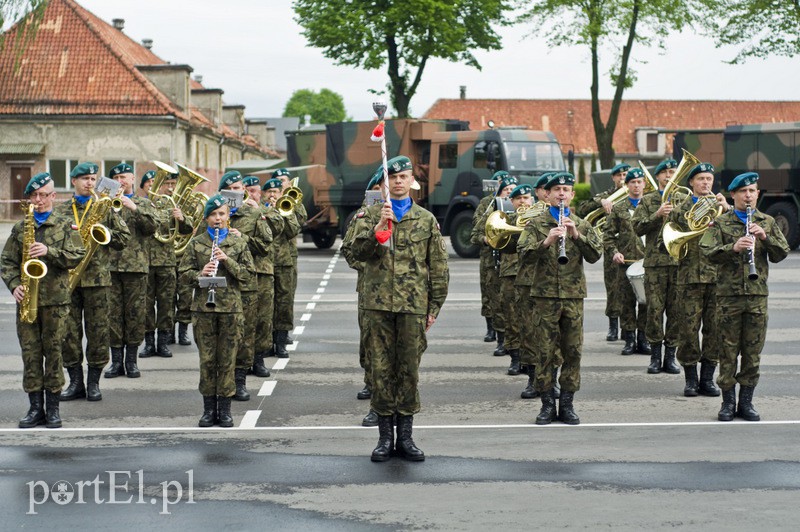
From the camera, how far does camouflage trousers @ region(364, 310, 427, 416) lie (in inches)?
→ 326

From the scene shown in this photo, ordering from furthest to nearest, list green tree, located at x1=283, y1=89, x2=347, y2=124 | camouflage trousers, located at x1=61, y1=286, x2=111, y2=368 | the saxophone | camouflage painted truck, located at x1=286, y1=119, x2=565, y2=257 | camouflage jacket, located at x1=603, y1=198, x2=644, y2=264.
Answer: green tree, located at x1=283, y1=89, x2=347, y2=124, camouflage painted truck, located at x1=286, y1=119, x2=565, y2=257, camouflage jacket, located at x1=603, y1=198, x2=644, y2=264, camouflage trousers, located at x1=61, y1=286, x2=111, y2=368, the saxophone

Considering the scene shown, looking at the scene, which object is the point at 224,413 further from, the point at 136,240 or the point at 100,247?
the point at 136,240

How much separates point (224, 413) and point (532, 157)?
20.4 metres

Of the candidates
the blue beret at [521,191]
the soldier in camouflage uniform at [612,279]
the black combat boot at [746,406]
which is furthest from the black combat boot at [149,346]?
the black combat boot at [746,406]

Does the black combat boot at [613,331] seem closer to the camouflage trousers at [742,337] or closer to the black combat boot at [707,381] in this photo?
the black combat boot at [707,381]

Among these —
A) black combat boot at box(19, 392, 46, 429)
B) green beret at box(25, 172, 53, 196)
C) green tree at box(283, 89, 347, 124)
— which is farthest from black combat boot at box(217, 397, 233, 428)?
green tree at box(283, 89, 347, 124)

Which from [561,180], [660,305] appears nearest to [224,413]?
[561,180]

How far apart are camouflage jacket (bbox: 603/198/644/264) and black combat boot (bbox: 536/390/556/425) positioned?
4447mm

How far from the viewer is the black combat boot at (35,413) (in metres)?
9.44

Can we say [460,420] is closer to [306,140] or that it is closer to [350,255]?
[350,255]

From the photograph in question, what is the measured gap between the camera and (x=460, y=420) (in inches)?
383

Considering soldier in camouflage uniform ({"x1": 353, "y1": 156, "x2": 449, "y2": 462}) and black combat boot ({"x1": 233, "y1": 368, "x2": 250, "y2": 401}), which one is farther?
black combat boot ({"x1": 233, "y1": 368, "x2": 250, "y2": 401})

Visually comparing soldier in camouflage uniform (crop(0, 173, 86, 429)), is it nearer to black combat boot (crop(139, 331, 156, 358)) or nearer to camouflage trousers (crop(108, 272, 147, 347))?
Result: camouflage trousers (crop(108, 272, 147, 347))

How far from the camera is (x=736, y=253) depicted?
9602 millimetres
